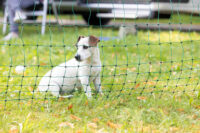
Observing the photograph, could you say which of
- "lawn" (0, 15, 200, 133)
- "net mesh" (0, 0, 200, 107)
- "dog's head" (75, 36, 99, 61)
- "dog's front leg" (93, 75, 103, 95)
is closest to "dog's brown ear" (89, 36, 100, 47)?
"dog's head" (75, 36, 99, 61)

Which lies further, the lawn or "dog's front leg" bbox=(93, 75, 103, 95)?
"dog's front leg" bbox=(93, 75, 103, 95)

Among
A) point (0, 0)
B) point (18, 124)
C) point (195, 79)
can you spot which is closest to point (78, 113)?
point (18, 124)

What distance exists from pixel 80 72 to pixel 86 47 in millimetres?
316

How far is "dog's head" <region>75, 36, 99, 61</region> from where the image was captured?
2.97 metres

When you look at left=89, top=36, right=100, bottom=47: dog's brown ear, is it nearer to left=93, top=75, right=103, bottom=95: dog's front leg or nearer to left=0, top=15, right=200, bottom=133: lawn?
left=0, top=15, right=200, bottom=133: lawn

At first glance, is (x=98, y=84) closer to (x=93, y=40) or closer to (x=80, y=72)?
(x=80, y=72)

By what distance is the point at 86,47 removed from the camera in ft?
9.93

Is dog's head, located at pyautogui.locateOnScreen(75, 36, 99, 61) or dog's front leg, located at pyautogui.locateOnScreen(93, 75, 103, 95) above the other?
dog's head, located at pyautogui.locateOnScreen(75, 36, 99, 61)

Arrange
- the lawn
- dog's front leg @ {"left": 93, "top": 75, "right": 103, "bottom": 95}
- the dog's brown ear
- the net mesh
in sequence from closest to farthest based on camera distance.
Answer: the lawn < the dog's brown ear < the net mesh < dog's front leg @ {"left": 93, "top": 75, "right": 103, "bottom": 95}

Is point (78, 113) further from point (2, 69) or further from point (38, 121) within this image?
point (2, 69)

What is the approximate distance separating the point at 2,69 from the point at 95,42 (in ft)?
6.28

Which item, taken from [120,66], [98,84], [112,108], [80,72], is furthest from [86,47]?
[120,66]

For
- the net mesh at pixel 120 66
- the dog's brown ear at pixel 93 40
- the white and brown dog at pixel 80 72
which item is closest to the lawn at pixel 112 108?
the net mesh at pixel 120 66

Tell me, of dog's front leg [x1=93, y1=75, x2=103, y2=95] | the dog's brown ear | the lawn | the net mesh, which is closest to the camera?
the lawn
